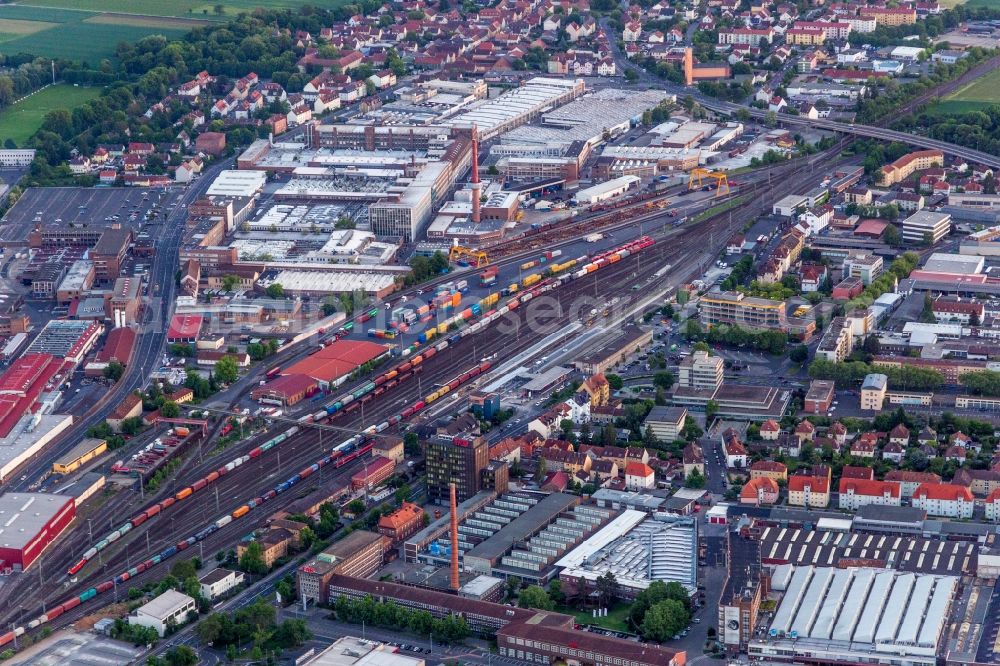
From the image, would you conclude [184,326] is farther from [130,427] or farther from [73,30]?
[73,30]

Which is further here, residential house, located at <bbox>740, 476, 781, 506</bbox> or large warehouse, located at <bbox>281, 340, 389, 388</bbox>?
large warehouse, located at <bbox>281, 340, 389, 388</bbox>

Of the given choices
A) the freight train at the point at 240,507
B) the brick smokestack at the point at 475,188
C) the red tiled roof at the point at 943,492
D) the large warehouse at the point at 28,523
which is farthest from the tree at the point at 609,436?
the brick smokestack at the point at 475,188

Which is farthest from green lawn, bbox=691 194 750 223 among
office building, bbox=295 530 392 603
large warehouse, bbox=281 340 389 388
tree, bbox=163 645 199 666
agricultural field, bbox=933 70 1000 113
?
tree, bbox=163 645 199 666

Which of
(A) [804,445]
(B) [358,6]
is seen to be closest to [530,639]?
(A) [804,445]

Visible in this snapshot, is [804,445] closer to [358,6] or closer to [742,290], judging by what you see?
[742,290]

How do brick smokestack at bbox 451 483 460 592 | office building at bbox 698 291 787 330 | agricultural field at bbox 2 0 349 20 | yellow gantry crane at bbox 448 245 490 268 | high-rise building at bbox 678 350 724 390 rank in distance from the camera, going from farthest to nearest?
agricultural field at bbox 2 0 349 20 → yellow gantry crane at bbox 448 245 490 268 → office building at bbox 698 291 787 330 → high-rise building at bbox 678 350 724 390 → brick smokestack at bbox 451 483 460 592

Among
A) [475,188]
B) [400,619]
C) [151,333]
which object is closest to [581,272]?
[475,188]

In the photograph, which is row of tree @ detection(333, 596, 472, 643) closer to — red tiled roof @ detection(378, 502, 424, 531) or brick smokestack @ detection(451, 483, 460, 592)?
brick smokestack @ detection(451, 483, 460, 592)
